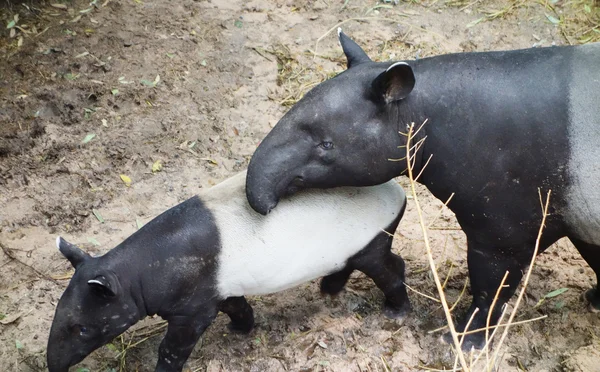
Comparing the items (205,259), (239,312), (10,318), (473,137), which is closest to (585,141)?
(473,137)

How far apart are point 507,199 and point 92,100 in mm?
4403

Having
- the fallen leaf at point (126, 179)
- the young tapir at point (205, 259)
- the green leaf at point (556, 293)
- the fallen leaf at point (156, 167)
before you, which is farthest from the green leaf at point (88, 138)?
the green leaf at point (556, 293)

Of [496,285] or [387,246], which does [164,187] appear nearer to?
[387,246]

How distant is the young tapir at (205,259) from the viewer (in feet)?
14.7

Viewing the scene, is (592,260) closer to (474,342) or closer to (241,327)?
(474,342)

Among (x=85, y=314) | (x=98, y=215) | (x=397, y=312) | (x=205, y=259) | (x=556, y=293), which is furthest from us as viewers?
(x=98, y=215)

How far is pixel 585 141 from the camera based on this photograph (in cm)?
399

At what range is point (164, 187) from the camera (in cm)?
639

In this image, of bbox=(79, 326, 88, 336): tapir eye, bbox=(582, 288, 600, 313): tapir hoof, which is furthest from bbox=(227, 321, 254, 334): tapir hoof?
bbox=(582, 288, 600, 313): tapir hoof

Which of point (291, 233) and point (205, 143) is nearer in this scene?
point (291, 233)

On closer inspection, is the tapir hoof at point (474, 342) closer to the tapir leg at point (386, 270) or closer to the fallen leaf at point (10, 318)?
the tapir leg at point (386, 270)

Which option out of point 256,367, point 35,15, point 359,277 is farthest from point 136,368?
point 35,15

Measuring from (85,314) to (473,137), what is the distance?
255 cm

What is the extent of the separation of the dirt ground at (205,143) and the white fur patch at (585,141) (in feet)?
4.36
